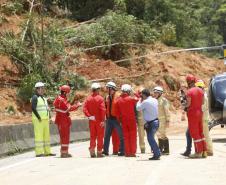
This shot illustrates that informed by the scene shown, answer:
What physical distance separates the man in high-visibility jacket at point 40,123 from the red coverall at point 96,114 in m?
1.24

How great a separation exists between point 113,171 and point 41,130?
471 centimetres

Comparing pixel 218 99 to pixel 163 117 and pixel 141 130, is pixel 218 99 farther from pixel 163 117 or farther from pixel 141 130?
pixel 163 117

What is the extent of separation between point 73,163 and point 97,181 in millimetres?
3586

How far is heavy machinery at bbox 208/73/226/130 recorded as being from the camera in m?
23.6

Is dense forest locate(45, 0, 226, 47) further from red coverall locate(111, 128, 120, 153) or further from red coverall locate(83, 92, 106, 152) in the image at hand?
red coverall locate(83, 92, 106, 152)

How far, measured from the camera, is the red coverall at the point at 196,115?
607 inches

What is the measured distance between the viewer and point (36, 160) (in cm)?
1552

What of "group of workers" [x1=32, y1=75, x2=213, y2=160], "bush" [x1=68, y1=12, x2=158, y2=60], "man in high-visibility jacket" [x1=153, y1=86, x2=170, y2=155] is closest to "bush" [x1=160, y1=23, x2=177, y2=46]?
"bush" [x1=68, y1=12, x2=158, y2=60]

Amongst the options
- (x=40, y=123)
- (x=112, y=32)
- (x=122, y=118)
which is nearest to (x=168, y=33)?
(x=112, y=32)

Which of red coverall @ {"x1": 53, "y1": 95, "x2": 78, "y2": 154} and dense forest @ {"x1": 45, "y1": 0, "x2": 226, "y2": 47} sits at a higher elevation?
dense forest @ {"x1": 45, "y1": 0, "x2": 226, "y2": 47}

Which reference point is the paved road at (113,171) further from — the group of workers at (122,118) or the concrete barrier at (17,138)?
the concrete barrier at (17,138)

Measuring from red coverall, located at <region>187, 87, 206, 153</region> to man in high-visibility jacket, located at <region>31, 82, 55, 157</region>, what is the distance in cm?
388

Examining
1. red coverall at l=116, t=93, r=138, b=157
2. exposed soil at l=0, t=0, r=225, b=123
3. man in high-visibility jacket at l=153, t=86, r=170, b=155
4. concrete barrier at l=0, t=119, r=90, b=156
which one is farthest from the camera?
exposed soil at l=0, t=0, r=225, b=123

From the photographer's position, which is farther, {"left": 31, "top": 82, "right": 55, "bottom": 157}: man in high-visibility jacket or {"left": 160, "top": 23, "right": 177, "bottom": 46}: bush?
{"left": 160, "top": 23, "right": 177, "bottom": 46}: bush
